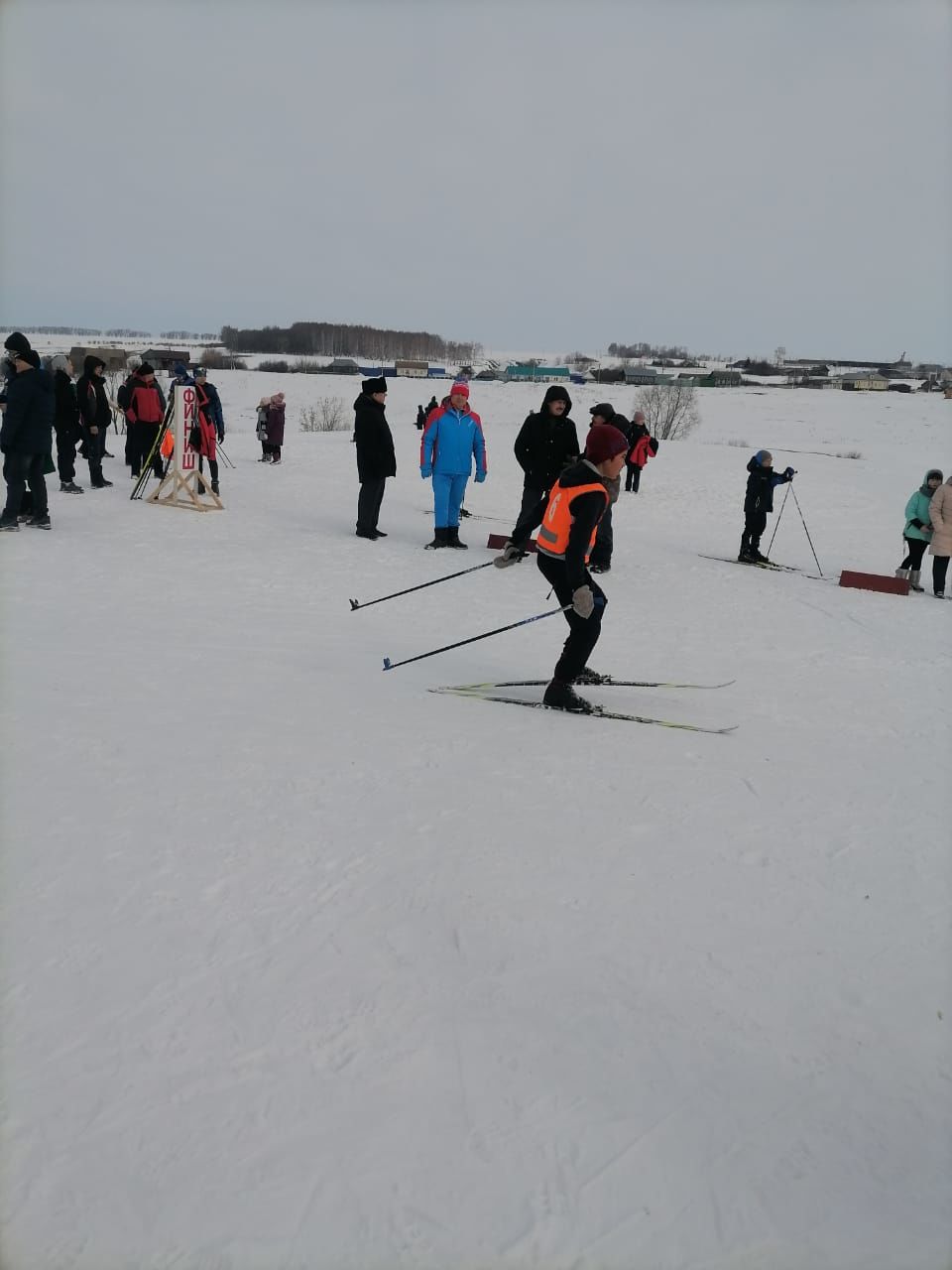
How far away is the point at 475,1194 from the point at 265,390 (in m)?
54.2

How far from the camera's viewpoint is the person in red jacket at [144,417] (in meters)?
11.0

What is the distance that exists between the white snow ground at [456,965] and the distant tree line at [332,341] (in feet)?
358

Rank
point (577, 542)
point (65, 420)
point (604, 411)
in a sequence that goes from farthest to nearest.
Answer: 1. point (65, 420)
2. point (604, 411)
3. point (577, 542)

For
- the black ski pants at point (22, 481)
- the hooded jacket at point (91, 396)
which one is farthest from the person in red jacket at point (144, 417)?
the black ski pants at point (22, 481)

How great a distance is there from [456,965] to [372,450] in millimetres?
7478

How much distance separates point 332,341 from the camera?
113 meters

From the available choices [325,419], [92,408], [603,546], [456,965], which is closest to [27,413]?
[92,408]

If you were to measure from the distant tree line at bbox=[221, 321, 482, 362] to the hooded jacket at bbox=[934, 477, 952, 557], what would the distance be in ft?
345

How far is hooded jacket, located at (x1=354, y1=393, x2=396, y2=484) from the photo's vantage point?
9219 millimetres

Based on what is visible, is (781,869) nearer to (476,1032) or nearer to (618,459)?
(476,1032)

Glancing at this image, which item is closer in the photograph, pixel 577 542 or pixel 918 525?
pixel 577 542

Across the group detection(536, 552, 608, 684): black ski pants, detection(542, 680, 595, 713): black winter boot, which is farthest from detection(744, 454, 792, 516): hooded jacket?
detection(542, 680, 595, 713): black winter boot

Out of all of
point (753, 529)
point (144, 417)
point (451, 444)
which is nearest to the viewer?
point (451, 444)

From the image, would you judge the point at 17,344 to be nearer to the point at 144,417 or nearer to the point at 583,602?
the point at 144,417
